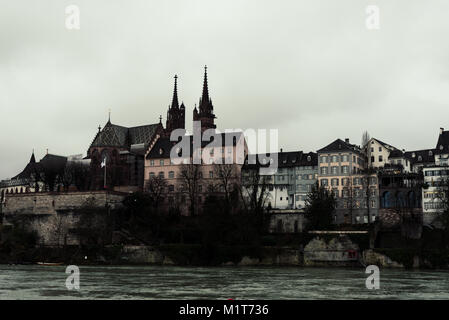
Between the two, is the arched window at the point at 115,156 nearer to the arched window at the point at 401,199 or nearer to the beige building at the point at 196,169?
the beige building at the point at 196,169

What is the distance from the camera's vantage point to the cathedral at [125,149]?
11119cm

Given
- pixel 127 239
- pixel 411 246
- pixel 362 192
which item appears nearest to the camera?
pixel 411 246

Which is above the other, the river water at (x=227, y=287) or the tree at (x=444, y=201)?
the tree at (x=444, y=201)

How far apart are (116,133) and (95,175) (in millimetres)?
9674

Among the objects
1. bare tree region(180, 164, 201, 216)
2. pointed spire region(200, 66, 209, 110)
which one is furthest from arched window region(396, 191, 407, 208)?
pointed spire region(200, 66, 209, 110)

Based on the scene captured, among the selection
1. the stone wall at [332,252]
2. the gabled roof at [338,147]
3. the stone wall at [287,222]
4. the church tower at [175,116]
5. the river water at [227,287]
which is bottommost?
the river water at [227,287]

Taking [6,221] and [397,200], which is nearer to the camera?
[397,200]

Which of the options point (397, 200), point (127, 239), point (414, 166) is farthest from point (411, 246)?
point (127, 239)

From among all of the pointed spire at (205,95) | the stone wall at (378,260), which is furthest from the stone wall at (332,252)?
the pointed spire at (205,95)

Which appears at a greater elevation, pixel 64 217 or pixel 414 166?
pixel 414 166

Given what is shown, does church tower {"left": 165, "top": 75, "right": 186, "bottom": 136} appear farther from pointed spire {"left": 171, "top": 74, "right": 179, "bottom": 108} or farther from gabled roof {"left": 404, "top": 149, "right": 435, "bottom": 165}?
gabled roof {"left": 404, "top": 149, "right": 435, "bottom": 165}
